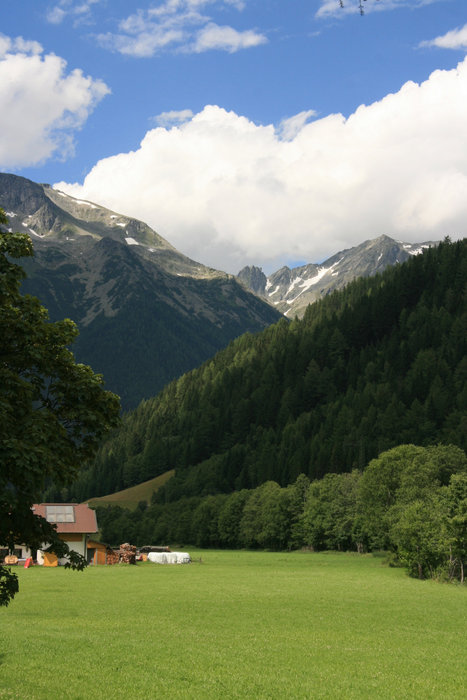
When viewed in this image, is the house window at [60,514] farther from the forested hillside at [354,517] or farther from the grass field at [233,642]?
the forested hillside at [354,517]

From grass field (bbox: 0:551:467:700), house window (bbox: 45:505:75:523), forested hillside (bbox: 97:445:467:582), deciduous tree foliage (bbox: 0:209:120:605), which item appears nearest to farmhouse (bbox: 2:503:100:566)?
house window (bbox: 45:505:75:523)

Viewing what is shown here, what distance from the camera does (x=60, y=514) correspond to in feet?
392

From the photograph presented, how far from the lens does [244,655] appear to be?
32.1m

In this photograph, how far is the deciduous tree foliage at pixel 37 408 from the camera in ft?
63.8

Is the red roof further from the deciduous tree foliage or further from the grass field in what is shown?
the deciduous tree foliage

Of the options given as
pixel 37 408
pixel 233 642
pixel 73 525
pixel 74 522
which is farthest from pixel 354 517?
pixel 37 408

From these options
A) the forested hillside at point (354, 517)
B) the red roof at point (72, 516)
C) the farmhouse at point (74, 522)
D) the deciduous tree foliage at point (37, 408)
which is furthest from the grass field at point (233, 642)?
the red roof at point (72, 516)

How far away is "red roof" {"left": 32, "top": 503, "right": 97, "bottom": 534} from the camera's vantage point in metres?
114

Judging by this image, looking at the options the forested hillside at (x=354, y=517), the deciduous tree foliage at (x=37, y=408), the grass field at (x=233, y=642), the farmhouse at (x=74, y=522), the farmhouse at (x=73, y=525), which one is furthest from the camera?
the farmhouse at (x=74, y=522)

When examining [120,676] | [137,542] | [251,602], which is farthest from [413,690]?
[137,542]

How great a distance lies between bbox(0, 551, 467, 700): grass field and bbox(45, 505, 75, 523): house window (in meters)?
51.2

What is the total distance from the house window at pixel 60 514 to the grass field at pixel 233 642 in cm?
5118

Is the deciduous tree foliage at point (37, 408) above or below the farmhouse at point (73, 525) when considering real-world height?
above

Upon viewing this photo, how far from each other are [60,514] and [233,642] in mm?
90712
